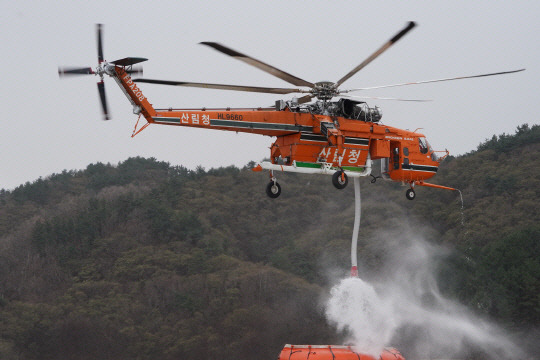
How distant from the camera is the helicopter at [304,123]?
75.2 ft

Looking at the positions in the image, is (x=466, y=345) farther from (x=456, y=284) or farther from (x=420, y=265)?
(x=420, y=265)

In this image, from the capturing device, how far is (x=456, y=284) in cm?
4972

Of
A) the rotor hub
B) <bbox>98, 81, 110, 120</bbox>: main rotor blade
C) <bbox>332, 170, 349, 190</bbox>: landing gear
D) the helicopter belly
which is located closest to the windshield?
the helicopter belly

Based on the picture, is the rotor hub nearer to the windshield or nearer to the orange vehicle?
the windshield

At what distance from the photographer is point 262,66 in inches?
845

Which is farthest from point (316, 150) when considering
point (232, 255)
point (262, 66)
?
point (232, 255)

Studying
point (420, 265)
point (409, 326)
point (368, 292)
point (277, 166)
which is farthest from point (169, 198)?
point (277, 166)

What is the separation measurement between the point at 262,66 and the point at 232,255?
4131 centimetres

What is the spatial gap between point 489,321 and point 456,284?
4.16 meters

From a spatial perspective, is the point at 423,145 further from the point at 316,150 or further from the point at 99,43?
the point at 99,43

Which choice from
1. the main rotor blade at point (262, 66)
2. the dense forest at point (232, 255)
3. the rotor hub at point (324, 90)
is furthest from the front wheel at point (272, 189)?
the dense forest at point (232, 255)

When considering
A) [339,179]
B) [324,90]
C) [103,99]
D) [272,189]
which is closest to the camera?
[103,99]

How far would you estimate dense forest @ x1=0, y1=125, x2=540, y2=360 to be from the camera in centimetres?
4600

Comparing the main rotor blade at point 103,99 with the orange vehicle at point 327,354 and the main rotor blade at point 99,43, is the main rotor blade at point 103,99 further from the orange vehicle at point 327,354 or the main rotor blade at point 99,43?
the orange vehicle at point 327,354
